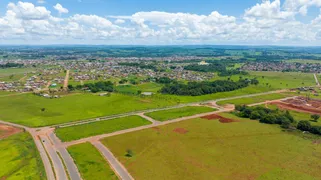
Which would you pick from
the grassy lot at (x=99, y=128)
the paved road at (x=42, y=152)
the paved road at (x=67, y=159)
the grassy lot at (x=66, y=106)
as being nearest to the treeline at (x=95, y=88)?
the grassy lot at (x=66, y=106)

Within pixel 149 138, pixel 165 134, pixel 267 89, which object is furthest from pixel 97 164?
pixel 267 89

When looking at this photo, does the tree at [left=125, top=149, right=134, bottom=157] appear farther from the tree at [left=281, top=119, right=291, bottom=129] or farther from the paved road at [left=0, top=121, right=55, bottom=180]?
the tree at [left=281, top=119, right=291, bottom=129]

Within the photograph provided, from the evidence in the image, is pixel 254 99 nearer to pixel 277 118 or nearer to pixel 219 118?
pixel 277 118

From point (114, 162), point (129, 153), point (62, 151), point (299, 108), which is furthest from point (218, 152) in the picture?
point (299, 108)

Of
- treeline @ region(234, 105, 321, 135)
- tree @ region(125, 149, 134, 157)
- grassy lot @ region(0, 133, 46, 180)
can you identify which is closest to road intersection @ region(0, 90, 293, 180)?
grassy lot @ region(0, 133, 46, 180)

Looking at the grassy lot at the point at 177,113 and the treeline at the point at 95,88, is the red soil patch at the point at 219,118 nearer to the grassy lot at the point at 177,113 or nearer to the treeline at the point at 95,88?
the grassy lot at the point at 177,113

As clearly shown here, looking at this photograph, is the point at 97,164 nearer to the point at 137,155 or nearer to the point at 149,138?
the point at 137,155
